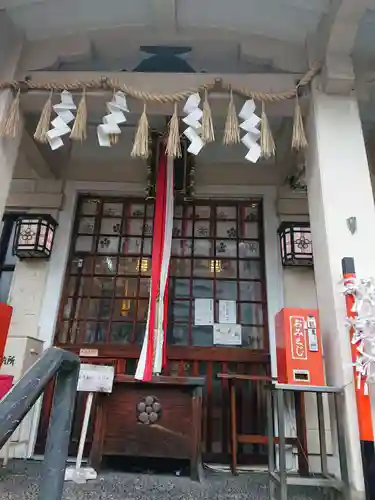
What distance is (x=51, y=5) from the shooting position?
3.28m

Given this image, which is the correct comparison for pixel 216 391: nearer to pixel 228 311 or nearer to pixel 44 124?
pixel 228 311

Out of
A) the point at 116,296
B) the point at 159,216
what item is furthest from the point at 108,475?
the point at 159,216

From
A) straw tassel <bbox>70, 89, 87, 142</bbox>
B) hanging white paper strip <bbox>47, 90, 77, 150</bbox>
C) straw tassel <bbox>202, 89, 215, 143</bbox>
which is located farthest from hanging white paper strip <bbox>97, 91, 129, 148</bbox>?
straw tassel <bbox>202, 89, 215, 143</bbox>

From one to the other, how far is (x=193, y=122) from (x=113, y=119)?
2.07ft

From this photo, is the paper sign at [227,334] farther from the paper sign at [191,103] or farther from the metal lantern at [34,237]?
the paper sign at [191,103]

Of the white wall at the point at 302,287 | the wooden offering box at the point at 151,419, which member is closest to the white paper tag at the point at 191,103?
the white wall at the point at 302,287

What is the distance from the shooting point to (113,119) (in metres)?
3.03

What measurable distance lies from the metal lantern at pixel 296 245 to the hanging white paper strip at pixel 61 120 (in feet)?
7.67

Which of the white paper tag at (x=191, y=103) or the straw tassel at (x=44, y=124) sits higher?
the white paper tag at (x=191, y=103)

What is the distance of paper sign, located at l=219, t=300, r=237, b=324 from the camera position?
13.1 feet

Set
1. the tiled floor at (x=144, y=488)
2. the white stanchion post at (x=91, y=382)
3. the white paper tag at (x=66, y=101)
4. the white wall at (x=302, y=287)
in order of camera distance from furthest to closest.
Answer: the white wall at (x=302, y=287) → the white paper tag at (x=66, y=101) → the white stanchion post at (x=91, y=382) → the tiled floor at (x=144, y=488)

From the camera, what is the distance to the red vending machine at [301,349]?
7.89 feet

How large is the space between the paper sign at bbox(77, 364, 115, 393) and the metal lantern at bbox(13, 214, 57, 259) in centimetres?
169

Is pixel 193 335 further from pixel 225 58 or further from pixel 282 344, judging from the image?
pixel 225 58
